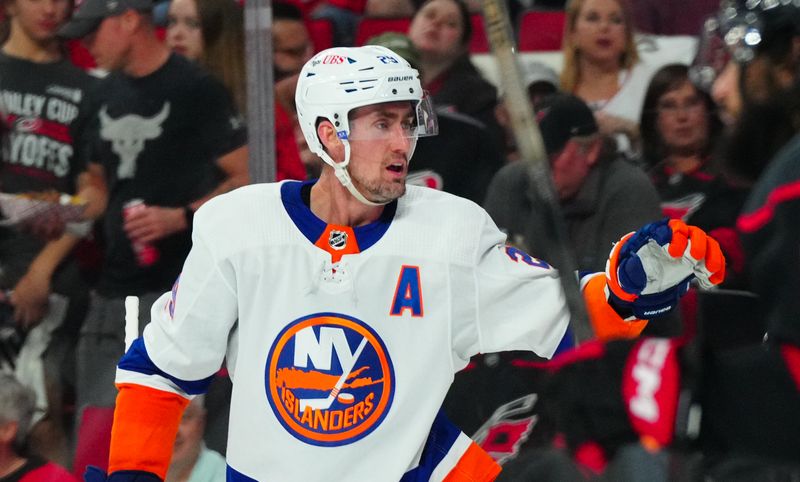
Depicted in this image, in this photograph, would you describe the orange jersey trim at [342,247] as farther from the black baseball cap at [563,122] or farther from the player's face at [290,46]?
the player's face at [290,46]

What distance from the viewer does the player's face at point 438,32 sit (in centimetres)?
464

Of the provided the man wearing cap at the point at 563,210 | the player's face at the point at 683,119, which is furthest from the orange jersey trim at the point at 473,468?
the player's face at the point at 683,119

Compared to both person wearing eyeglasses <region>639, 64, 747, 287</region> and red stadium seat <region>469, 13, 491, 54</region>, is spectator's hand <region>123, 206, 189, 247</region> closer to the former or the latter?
red stadium seat <region>469, 13, 491, 54</region>

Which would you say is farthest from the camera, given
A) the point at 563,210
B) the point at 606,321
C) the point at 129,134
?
the point at 129,134

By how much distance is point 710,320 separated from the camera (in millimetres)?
2662

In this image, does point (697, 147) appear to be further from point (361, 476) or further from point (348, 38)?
point (361, 476)

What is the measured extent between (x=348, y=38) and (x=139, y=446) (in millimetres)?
1867

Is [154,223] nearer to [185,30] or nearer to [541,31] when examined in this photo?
[185,30]

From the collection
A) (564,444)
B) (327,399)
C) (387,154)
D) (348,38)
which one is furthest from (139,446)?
(348,38)

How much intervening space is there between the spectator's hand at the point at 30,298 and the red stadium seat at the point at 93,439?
0.42 meters

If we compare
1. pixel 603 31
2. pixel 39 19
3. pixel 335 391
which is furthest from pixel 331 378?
pixel 39 19

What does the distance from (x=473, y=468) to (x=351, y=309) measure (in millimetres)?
470

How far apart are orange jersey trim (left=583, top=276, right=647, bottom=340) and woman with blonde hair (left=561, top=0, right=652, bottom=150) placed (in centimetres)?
125

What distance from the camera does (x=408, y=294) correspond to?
3.26 m
